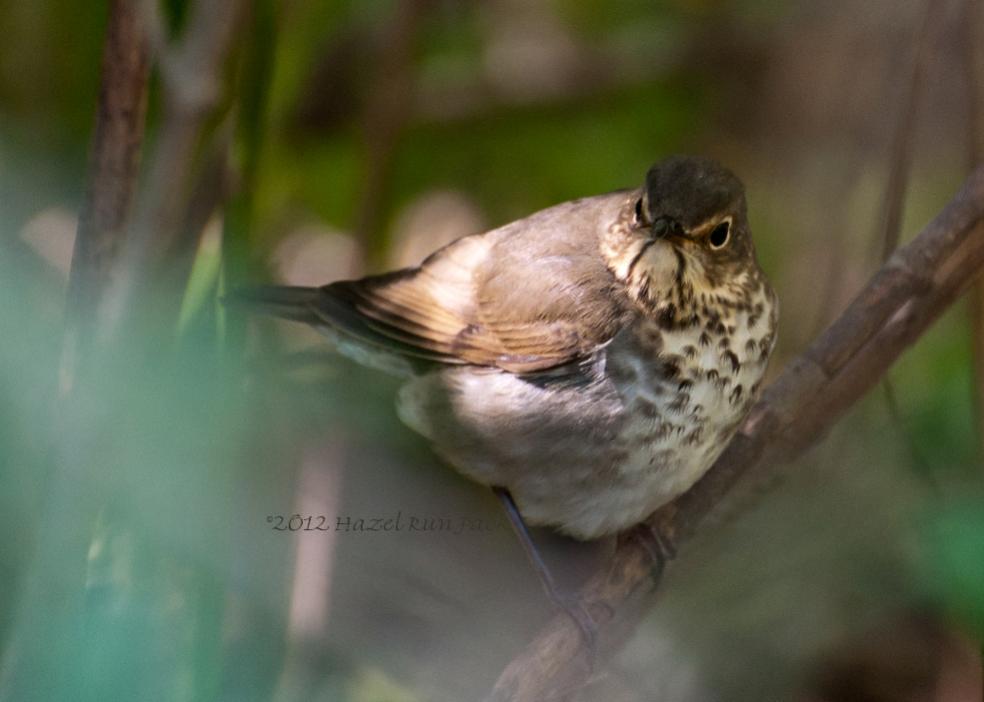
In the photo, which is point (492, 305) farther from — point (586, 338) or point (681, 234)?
point (681, 234)

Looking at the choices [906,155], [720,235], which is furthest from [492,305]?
[906,155]

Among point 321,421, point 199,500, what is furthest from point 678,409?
point 199,500

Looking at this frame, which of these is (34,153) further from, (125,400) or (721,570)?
(721,570)

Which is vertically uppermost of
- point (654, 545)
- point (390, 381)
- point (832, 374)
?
point (832, 374)

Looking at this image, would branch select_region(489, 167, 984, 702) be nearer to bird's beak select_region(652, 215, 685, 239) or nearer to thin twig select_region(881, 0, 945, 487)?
thin twig select_region(881, 0, 945, 487)

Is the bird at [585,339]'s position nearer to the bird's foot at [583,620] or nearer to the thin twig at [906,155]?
the bird's foot at [583,620]

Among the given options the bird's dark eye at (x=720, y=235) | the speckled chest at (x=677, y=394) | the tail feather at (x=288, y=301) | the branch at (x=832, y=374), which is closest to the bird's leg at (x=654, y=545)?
the branch at (x=832, y=374)
